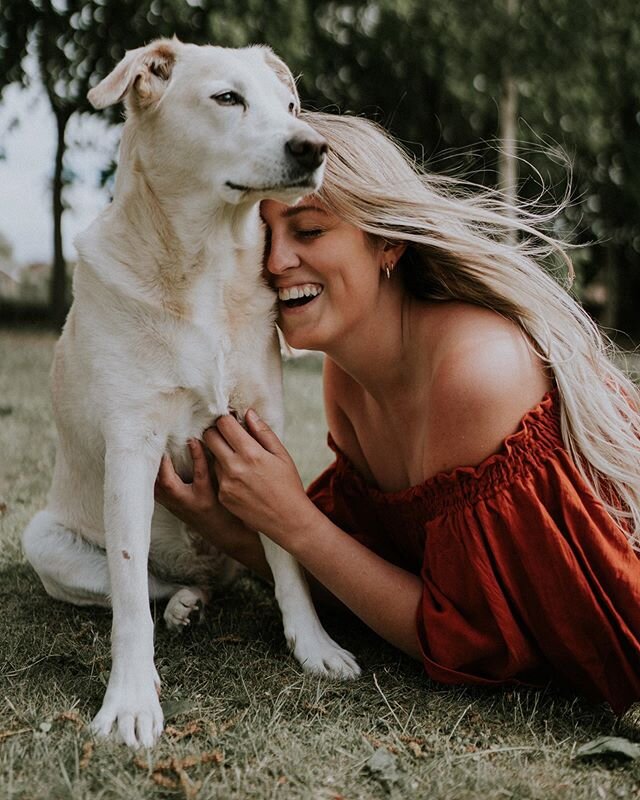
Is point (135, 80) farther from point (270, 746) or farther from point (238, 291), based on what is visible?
point (270, 746)

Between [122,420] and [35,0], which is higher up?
[35,0]

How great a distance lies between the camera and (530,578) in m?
2.17

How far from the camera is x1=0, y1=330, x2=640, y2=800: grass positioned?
1756 millimetres

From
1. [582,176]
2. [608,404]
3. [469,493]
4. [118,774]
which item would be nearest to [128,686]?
[118,774]

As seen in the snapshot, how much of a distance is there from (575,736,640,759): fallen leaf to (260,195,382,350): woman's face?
1206 millimetres

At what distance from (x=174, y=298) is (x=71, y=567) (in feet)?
3.06

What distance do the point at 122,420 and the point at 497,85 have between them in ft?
37.1

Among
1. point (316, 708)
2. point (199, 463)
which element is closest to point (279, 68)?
point (199, 463)

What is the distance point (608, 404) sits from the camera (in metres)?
2.36

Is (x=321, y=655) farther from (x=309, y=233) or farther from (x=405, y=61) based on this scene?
(x=405, y=61)

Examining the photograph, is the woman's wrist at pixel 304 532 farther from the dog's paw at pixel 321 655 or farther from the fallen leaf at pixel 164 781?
the fallen leaf at pixel 164 781

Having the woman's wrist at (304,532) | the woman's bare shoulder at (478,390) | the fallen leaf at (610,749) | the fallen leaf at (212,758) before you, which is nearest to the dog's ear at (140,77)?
the woman's bare shoulder at (478,390)

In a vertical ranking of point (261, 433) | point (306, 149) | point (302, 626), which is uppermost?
point (306, 149)

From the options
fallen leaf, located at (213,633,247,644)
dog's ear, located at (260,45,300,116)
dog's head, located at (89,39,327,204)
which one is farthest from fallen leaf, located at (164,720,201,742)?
dog's ear, located at (260,45,300,116)
